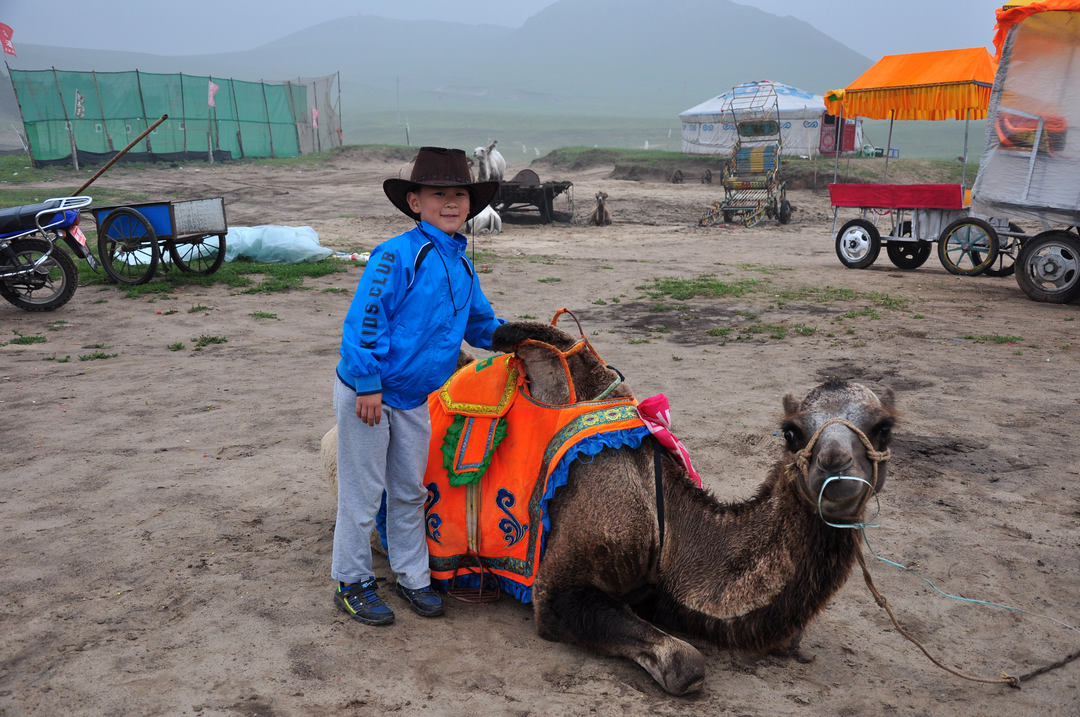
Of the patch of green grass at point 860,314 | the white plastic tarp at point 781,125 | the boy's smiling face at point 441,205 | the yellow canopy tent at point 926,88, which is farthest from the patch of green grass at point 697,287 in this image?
the white plastic tarp at point 781,125

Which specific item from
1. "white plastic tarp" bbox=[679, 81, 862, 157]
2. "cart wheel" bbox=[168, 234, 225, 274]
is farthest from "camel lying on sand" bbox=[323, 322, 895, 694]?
"white plastic tarp" bbox=[679, 81, 862, 157]

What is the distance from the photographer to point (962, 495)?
4.53 m

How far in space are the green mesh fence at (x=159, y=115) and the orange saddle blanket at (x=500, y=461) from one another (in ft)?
98.1

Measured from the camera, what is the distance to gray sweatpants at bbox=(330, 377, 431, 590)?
123 inches

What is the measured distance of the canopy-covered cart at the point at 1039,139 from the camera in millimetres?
10031

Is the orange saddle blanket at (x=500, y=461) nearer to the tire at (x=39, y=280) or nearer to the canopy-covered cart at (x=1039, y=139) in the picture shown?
the tire at (x=39, y=280)

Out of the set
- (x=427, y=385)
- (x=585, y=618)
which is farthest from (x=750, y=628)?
(x=427, y=385)

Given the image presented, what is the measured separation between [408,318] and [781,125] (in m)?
37.8

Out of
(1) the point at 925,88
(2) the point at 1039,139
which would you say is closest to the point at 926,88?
(1) the point at 925,88

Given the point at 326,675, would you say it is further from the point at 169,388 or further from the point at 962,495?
the point at 169,388

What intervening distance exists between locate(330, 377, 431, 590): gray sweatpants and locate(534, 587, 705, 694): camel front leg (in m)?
0.61

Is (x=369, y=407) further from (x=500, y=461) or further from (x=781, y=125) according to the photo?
(x=781, y=125)

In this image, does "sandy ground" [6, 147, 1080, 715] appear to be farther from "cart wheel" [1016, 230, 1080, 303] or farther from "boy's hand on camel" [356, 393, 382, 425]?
"boy's hand on camel" [356, 393, 382, 425]

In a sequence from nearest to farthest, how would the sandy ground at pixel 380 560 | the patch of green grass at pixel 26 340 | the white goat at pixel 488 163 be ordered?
1. the sandy ground at pixel 380 560
2. the patch of green grass at pixel 26 340
3. the white goat at pixel 488 163
